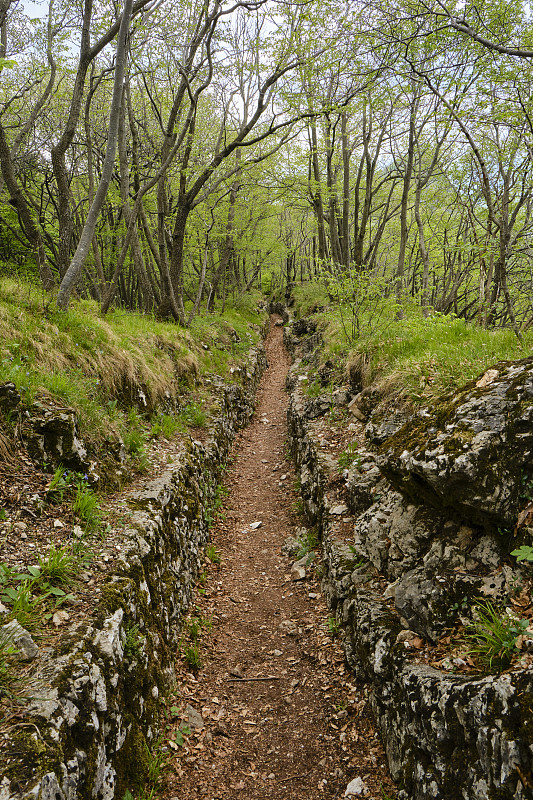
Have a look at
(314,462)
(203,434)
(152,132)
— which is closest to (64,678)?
(314,462)

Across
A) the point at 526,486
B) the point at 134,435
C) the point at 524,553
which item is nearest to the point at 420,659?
the point at 524,553

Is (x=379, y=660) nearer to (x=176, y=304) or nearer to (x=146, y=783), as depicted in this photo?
(x=146, y=783)

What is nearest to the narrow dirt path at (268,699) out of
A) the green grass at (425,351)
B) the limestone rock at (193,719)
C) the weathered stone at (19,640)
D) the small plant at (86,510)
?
the limestone rock at (193,719)

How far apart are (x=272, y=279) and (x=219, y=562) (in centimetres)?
3785

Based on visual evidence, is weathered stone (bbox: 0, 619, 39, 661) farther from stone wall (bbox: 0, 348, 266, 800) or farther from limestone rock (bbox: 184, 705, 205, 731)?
limestone rock (bbox: 184, 705, 205, 731)

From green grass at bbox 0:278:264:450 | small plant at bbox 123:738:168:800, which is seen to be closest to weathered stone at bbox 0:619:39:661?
small plant at bbox 123:738:168:800

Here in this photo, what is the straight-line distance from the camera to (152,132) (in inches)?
570

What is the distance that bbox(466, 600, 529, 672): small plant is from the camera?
2557mm

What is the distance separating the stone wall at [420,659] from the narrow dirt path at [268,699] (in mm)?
307

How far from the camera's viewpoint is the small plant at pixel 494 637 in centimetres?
256

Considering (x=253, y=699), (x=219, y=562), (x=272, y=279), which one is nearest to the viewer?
(x=253, y=699)

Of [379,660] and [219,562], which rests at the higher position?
[379,660]

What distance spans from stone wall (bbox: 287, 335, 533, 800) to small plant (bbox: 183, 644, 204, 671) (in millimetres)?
1759

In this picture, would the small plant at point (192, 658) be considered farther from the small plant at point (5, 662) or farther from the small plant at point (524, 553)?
the small plant at point (524, 553)
